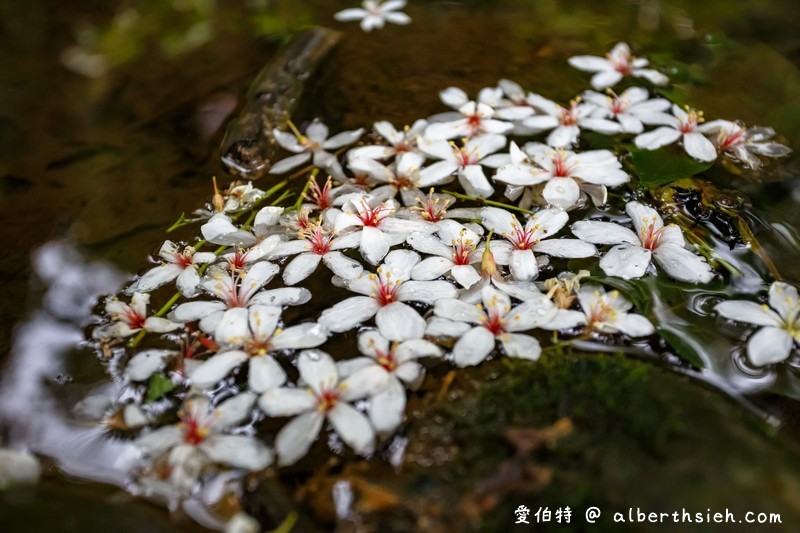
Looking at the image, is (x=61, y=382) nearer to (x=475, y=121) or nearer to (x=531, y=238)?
(x=531, y=238)

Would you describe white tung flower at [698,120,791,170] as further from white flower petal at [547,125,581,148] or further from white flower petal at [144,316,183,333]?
white flower petal at [144,316,183,333]

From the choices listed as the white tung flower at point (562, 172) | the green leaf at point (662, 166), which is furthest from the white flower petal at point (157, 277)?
the green leaf at point (662, 166)

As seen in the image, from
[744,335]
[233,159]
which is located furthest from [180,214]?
[744,335]

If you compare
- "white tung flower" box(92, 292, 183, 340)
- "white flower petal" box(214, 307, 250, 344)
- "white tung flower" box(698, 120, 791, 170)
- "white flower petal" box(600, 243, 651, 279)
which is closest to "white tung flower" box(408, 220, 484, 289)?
"white flower petal" box(600, 243, 651, 279)

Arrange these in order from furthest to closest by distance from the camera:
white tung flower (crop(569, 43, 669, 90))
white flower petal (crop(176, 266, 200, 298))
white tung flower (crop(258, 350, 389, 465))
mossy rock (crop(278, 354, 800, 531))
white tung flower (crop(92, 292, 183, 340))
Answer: white tung flower (crop(569, 43, 669, 90)) < white flower petal (crop(176, 266, 200, 298)) < white tung flower (crop(92, 292, 183, 340)) < white tung flower (crop(258, 350, 389, 465)) < mossy rock (crop(278, 354, 800, 531))

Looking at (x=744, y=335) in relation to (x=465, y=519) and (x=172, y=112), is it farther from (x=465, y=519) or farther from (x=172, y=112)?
(x=172, y=112)

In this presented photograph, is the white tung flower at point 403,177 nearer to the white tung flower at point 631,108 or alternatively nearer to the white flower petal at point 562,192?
the white flower petal at point 562,192
